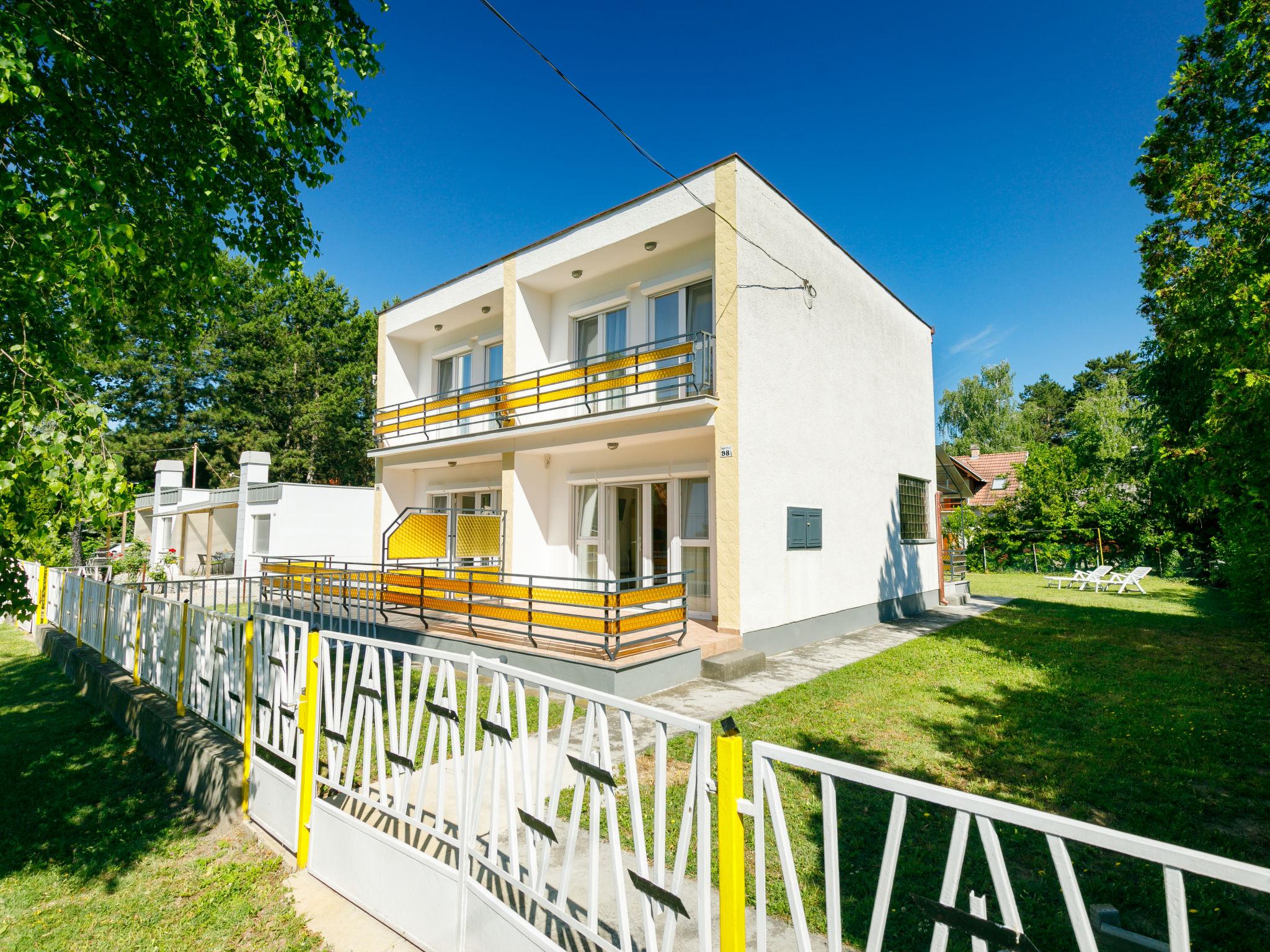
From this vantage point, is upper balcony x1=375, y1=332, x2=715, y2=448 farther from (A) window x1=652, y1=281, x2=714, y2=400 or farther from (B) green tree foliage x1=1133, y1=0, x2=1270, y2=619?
(B) green tree foliage x1=1133, y1=0, x2=1270, y2=619

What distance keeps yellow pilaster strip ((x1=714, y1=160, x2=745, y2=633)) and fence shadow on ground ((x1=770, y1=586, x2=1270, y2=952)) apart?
3.01m

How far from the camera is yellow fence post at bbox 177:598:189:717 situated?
18.9 ft

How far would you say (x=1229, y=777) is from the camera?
483 centimetres

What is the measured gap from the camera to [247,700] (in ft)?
14.7

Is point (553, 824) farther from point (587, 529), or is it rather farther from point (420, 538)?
point (420, 538)

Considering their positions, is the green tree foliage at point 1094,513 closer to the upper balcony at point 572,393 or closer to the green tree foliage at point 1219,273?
the green tree foliage at point 1219,273

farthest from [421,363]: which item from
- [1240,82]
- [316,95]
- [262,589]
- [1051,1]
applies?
A: [1240,82]

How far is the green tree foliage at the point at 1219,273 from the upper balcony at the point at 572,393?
19.5ft

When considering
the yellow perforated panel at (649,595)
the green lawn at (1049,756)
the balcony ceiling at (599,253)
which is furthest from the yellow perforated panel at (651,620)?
the balcony ceiling at (599,253)

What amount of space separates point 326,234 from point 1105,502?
27792mm

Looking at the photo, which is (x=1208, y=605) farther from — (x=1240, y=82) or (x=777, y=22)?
(x=777, y=22)

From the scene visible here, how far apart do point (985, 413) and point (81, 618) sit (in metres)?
50.4

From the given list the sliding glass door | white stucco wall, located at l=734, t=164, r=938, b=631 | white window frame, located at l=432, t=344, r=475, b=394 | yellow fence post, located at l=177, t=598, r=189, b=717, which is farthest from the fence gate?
white window frame, located at l=432, t=344, r=475, b=394

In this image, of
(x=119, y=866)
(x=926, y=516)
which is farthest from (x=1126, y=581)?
(x=119, y=866)
